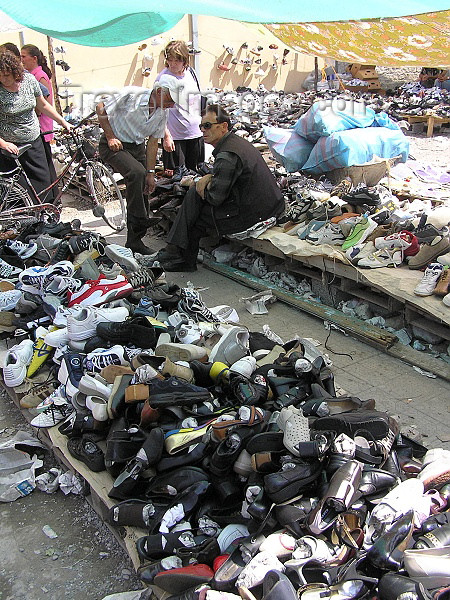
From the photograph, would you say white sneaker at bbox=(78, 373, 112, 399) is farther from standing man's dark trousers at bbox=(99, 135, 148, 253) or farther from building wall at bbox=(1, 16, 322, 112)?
building wall at bbox=(1, 16, 322, 112)

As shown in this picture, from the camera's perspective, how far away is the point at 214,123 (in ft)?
15.5

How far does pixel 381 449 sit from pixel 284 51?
15.1 m

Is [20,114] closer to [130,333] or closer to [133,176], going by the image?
[133,176]

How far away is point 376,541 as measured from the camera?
1.70 meters

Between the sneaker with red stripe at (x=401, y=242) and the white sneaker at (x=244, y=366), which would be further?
the sneaker with red stripe at (x=401, y=242)

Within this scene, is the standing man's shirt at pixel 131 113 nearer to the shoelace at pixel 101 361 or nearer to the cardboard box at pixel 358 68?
the shoelace at pixel 101 361

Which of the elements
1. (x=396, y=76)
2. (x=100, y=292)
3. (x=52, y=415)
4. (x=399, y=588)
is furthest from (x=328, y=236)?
(x=396, y=76)

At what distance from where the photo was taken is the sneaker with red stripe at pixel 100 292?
3.55 m

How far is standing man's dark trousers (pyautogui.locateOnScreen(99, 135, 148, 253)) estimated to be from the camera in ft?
17.4

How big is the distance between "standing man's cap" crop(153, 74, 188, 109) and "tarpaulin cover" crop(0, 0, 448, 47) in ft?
1.96

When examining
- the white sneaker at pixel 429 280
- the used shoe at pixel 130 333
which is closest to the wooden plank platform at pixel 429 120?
the white sneaker at pixel 429 280

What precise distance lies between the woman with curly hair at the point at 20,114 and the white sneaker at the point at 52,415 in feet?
11.1

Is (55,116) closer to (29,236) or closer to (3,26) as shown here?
(29,236)

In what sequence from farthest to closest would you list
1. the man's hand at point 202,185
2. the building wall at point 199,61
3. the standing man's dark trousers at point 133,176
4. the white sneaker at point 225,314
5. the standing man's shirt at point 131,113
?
the building wall at point 199,61 → the standing man's dark trousers at point 133,176 → the standing man's shirt at point 131,113 → the man's hand at point 202,185 → the white sneaker at point 225,314
